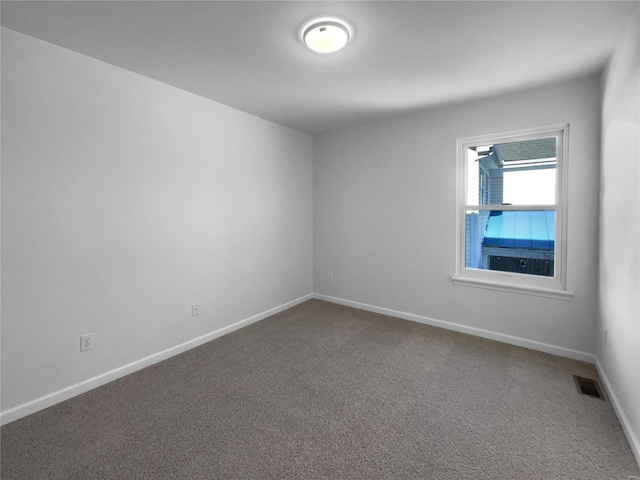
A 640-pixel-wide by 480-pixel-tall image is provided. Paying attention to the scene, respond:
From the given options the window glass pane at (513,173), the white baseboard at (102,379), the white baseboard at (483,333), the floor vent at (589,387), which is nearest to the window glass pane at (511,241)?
the window glass pane at (513,173)

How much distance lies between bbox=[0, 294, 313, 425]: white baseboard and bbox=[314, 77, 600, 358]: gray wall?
1.79m

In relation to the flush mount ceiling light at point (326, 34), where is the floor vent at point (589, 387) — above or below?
below

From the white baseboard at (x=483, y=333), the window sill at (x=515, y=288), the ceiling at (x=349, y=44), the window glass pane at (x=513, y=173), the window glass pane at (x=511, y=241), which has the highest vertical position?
the ceiling at (x=349, y=44)

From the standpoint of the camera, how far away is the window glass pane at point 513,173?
9.58 feet

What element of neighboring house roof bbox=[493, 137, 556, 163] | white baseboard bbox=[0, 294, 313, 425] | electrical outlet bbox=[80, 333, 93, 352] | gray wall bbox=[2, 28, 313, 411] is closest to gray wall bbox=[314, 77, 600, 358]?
neighboring house roof bbox=[493, 137, 556, 163]

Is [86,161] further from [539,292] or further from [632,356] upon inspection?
[539,292]

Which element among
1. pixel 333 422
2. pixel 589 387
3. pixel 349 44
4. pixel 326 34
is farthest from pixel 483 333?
pixel 326 34

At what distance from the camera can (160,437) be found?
5.90ft

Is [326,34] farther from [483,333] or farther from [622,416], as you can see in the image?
[483,333]

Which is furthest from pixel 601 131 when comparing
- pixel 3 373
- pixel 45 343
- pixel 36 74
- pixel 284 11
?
pixel 3 373

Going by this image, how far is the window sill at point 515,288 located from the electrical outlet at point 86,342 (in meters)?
3.44

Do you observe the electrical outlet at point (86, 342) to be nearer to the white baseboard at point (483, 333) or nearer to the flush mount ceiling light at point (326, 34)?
the flush mount ceiling light at point (326, 34)

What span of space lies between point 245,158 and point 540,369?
354 centimetres

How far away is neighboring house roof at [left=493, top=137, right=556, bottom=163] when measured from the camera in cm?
291
